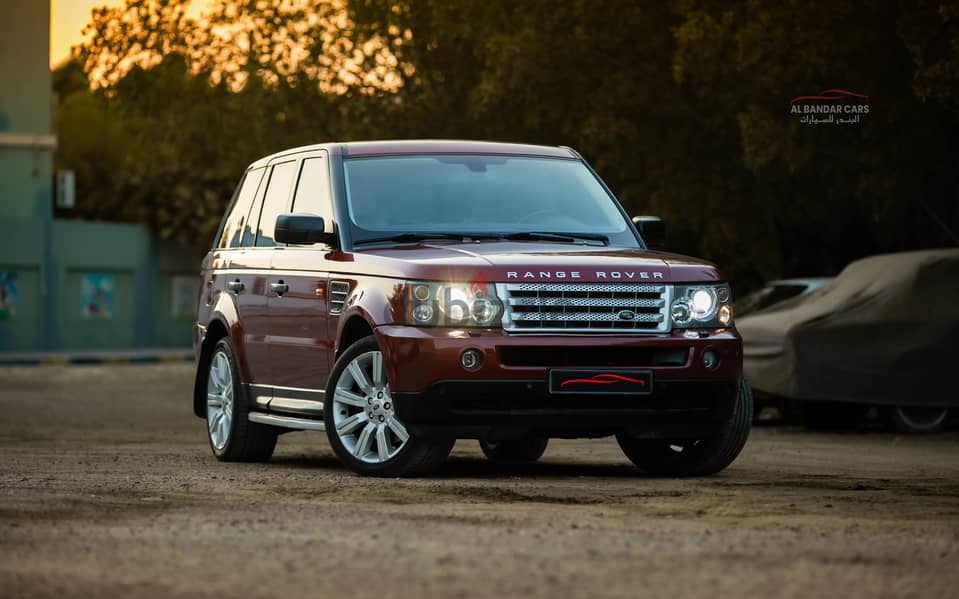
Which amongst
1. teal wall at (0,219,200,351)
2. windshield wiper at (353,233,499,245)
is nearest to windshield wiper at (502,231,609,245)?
windshield wiper at (353,233,499,245)

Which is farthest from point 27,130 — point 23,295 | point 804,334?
point 804,334

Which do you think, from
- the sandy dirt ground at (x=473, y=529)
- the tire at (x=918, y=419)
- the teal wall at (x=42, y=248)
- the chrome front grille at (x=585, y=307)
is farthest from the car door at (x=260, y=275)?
the teal wall at (x=42, y=248)

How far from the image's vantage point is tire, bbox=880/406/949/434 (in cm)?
1839

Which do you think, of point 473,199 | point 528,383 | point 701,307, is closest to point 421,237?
point 473,199

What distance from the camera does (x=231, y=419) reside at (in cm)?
1272

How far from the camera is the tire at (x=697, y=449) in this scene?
1117cm

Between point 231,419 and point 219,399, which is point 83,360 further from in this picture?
point 231,419

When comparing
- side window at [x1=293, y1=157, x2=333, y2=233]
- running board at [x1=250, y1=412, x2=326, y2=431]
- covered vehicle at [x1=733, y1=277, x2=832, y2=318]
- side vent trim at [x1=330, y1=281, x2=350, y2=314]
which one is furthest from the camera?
covered vehicle at [x1=733, y1=277, x2=832, y2=318]

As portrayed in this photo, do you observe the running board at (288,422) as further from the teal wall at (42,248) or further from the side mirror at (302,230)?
the teal wall at (42,248)

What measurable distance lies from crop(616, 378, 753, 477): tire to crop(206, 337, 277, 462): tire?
2471 millimetres

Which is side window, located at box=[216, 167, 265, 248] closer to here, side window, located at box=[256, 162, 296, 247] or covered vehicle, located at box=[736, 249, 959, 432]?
side window, located at box=[256, 162, 296, 247]

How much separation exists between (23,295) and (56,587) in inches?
1674

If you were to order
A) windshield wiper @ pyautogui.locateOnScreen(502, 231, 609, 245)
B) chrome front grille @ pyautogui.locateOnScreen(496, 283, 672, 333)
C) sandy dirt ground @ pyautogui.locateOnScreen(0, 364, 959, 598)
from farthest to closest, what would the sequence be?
windshield wiper @ pyautogui.locateOnScreen(502, 231, 609, 245) → chrome front grille @ pyautogui.locateOnScreen(496, 283, 672, 333) → sandy dirt ground @ pyautogui.locateOnScreen(0, 364, 959, 598)

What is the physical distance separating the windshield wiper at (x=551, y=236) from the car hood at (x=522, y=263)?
0.17 meters
